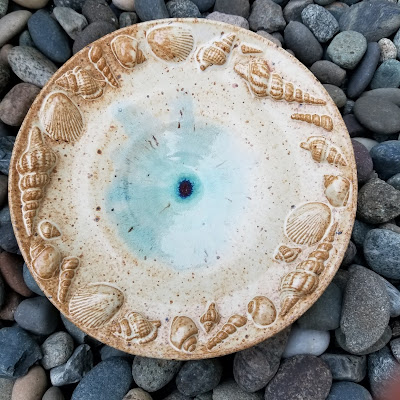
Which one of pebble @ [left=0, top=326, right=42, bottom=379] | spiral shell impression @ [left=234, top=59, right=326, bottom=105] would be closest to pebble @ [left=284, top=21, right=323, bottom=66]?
spiral shell impression @ [left=234, top=59, right=326, bottom=105]

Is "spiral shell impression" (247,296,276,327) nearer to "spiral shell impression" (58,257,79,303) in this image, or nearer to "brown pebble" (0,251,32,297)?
"spiral shell impression" (58,257,79,303)

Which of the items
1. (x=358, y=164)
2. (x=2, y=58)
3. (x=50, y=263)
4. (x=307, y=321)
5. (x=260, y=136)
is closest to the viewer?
(x=50, y=263)

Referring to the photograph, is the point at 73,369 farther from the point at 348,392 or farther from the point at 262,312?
the point at 348,392

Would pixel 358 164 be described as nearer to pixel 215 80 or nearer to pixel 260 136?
pixel 260 136

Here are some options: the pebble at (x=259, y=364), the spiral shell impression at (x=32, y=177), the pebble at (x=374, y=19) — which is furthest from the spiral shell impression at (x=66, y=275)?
the pebble at (x=374, y=19)

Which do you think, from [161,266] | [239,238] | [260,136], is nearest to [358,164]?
[260,136]

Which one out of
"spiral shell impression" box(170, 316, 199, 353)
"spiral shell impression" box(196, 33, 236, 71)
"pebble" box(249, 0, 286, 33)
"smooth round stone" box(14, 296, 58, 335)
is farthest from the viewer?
"pebble" box(249, 0, 286, 33)
